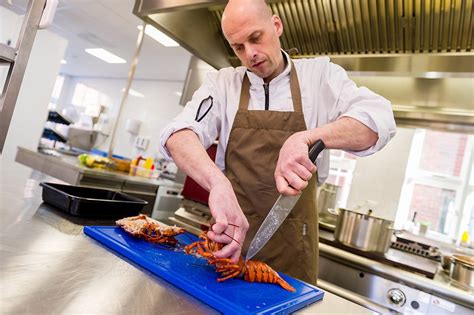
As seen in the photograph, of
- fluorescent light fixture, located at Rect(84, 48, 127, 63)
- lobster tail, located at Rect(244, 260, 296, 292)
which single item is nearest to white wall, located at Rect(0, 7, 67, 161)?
fluorescent light fixture, located at Rect(84, 48, 127, 63)

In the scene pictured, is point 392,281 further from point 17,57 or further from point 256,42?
point 17,57

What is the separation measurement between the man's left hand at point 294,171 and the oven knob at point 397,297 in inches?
44.6

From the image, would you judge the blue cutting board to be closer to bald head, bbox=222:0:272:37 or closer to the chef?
the chef

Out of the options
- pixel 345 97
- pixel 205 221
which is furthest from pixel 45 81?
pixel 345 97

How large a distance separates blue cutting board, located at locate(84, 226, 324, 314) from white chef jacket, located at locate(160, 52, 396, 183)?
1.33 feet

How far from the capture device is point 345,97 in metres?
1.27

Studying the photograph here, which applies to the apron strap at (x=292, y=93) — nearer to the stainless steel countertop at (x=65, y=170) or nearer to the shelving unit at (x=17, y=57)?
the shelving unit at (x=17, y=57)

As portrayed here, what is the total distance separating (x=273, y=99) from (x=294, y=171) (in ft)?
1.87

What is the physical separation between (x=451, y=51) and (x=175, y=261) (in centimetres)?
173

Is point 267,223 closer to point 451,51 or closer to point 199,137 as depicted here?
point 199,137

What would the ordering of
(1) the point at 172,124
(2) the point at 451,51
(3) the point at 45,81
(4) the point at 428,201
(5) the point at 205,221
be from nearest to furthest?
(1) the point at 172,124
(2) the point at 451,51
(5) the point at 205,221
(4) the point at 428,201
(3) the point at 45,81

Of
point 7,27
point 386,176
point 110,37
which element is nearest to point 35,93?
point 7,27

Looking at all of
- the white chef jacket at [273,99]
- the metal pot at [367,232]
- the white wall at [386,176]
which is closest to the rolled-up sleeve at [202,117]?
the white chef jacket at [273,99]

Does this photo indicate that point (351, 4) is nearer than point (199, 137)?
No
